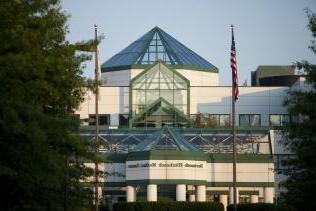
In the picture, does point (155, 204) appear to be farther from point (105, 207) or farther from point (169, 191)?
point (169, 191)

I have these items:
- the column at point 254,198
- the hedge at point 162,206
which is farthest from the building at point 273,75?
the hedge at point 162,206

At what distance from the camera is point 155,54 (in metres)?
112

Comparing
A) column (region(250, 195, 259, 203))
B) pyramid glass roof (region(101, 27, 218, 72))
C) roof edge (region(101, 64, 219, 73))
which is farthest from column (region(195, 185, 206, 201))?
pyramid glass roof (region(101, 27, 218, 72))

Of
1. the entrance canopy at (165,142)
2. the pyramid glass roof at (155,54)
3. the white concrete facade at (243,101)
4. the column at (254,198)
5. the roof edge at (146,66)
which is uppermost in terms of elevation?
the pyramid glass roof at (155,54)

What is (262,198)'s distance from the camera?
273 feet

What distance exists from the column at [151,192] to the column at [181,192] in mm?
1705

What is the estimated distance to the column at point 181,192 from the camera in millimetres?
76938

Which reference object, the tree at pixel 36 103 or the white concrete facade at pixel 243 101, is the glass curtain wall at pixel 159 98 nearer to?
the white concrete facade at pixel 243 101

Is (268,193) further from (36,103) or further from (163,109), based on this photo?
(36,103)

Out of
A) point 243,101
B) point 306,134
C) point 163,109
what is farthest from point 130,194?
point 306,134

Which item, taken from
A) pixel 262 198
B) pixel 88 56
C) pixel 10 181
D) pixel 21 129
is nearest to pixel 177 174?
pixel 262 198

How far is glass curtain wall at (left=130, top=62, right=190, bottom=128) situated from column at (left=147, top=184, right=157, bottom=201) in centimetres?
2323

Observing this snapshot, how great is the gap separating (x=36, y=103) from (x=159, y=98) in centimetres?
6671

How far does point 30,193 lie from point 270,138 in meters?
54.7
